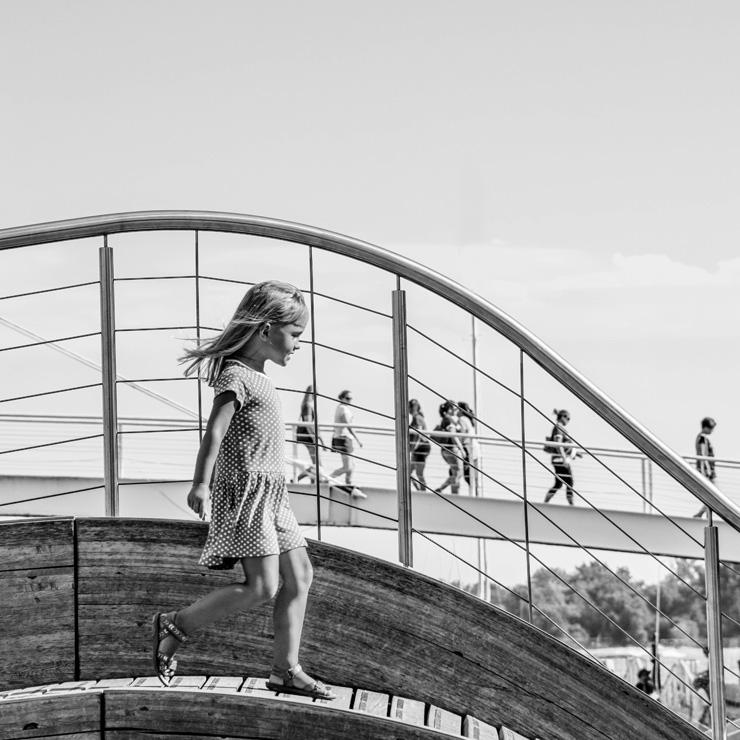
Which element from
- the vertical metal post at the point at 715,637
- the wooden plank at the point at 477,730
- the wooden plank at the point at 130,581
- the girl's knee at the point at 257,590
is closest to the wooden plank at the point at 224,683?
the wooden plank at the point at 130,581

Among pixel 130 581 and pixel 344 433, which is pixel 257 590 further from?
pixel 344 433

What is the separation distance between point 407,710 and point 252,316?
133 centimetres

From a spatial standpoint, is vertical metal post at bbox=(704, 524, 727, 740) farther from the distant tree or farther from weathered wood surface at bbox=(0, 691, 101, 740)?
the distant tree

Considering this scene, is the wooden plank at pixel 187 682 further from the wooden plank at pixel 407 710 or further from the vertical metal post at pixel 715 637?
the vertical metal post at pixel 715 637

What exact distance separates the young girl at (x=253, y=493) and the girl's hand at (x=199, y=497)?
14 centimetres

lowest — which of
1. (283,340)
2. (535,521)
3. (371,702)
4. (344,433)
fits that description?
(371,702)

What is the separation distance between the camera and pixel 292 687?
3154mm

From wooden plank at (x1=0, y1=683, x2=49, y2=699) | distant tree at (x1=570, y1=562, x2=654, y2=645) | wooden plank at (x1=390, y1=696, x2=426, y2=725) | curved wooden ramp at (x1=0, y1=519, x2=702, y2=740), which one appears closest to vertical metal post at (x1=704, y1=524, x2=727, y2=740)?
curved wooden ramp at (x1=0, y1=519, x2=702, y2=740)

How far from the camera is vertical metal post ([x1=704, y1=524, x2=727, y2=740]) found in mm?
3498

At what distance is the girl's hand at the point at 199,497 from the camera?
2.88 m

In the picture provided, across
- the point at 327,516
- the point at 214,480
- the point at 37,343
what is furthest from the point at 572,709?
the point at 327,516

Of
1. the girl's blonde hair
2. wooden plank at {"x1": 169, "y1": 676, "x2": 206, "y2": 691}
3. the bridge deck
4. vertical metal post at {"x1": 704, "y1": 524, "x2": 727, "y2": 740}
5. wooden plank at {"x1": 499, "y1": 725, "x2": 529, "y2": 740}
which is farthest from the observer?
the bridge deck

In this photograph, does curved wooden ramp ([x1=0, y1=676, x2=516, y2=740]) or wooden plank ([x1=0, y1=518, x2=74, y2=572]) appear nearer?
curved wooden ramp ([x1=0, y1=676, x2=516, y2=740])

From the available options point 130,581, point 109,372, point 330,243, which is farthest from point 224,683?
point 330,243
